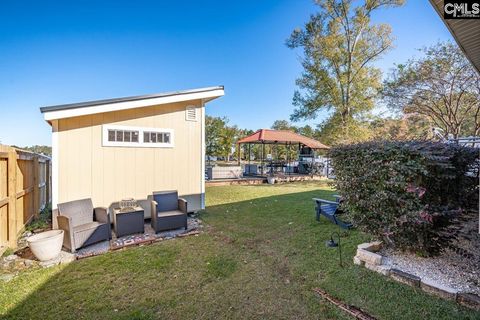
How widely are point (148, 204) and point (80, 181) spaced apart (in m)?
1.60

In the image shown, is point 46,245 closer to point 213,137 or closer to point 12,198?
point 12,198

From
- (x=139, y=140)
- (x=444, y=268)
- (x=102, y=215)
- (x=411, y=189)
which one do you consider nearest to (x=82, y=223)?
(x=102, y=215)

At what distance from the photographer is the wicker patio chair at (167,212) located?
496 centimetres

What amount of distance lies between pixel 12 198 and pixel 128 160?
2142 millimetres

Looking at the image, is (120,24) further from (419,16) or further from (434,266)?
(419,16)

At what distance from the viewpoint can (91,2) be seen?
7.51m

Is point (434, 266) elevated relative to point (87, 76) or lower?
lower

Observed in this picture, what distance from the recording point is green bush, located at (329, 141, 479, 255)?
286 cm

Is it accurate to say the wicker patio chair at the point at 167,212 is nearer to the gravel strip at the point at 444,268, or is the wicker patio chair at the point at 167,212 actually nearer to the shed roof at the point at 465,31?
the gravel strip at the point at 444,268

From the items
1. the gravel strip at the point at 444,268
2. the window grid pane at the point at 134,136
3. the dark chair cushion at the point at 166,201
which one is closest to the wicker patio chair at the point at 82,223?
the dark chair cushion at the point at 166,201

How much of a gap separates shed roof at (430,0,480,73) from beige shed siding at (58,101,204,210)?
17.6 ft

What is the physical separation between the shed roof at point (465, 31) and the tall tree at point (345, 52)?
12.8 meters

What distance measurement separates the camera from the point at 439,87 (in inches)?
479

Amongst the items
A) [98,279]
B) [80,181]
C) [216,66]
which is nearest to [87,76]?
[216,66]
